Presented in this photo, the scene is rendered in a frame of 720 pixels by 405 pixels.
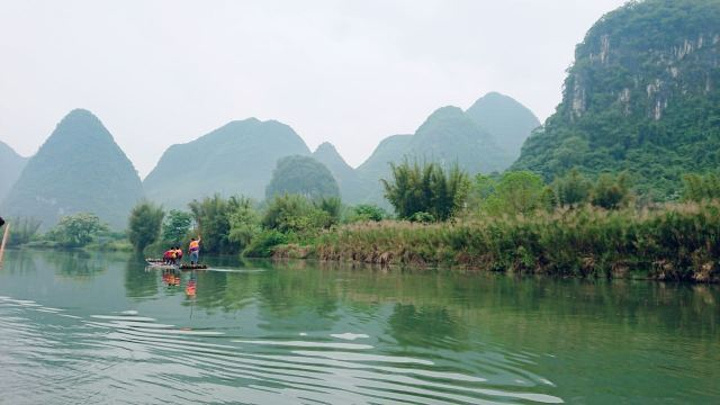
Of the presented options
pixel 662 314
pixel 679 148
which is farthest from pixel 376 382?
pixel 679 148

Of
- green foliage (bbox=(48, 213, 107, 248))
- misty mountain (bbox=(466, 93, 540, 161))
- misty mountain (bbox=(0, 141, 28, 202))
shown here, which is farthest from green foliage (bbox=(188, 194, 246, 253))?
misty mountain (bbox=(0, 141, 28, 202))

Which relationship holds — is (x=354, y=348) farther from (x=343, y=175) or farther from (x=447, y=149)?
(x=343, y=175)

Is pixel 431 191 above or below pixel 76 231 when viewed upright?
above

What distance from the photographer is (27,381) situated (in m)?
4.59

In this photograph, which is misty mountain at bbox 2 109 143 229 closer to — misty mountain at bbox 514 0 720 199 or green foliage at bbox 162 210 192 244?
green foliage at bbox 162 210 192 244

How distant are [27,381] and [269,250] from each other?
28527 mm

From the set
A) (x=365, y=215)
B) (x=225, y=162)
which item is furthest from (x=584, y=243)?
(x=225, y=162)

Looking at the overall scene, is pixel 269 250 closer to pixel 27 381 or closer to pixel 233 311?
pixel 233 311

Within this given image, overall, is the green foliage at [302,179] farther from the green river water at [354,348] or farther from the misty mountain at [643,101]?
the green river water at [354,348]

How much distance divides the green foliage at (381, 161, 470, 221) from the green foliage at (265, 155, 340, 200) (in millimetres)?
62437

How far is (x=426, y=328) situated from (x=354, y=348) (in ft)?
5.03

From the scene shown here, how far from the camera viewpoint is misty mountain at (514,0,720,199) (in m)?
57.9

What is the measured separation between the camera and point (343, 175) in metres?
128

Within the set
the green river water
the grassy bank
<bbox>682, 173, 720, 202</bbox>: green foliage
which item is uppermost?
<bbox>682, 173, 720, 202</bbox>: green foliage
